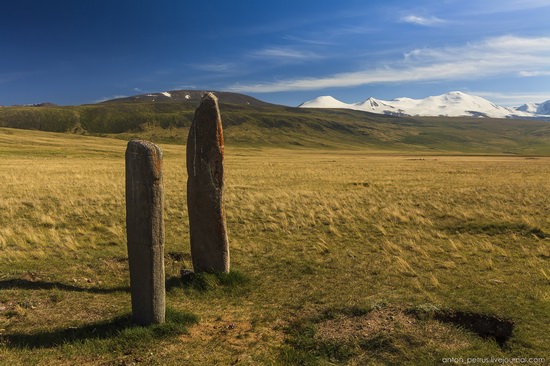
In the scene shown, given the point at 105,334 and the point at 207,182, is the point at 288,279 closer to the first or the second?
the point at 207,182

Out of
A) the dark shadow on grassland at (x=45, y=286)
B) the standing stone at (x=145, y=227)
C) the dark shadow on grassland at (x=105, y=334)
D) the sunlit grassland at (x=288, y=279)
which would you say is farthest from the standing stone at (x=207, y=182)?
the dark shadow on grassland at (x=105, y=334)

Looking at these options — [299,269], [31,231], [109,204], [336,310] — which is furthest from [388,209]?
[31,231]

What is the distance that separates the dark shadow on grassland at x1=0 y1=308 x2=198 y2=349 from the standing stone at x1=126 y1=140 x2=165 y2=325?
26 cm

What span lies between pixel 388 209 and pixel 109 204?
1499 centimetres

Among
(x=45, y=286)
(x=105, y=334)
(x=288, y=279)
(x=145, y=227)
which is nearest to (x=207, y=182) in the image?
(x=145, y=227)

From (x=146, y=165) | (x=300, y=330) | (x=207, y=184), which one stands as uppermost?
(x=146, y=165)

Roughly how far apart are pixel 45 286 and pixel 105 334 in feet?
11.2

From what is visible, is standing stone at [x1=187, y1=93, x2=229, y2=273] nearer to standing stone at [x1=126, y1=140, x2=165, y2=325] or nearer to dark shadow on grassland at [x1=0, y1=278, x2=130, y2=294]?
dark shadow on grassland at [x1=0, y1=278, x2=130, y2=294]

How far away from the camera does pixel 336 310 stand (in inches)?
335

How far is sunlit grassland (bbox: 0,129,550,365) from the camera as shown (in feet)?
22.5

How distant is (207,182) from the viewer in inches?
391

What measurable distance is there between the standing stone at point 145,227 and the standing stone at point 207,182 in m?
2.48

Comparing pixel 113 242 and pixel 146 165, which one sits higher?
pixel 146 165

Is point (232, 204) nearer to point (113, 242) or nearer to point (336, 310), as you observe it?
point (113, 242)
